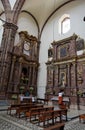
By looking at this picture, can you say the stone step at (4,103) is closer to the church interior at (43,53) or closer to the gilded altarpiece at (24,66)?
the church interior at (43,53)

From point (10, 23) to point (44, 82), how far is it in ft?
25.2

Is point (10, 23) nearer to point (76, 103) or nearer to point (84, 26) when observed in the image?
point (84, 26)

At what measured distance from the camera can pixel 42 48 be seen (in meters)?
16.8

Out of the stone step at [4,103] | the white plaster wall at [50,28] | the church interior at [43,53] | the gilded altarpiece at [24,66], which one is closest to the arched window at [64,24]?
the church interior at [43,53]

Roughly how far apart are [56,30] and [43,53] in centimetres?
340

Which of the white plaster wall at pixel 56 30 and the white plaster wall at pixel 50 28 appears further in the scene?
the white plaster wall at pixel 50 28

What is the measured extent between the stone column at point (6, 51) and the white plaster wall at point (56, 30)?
477cm

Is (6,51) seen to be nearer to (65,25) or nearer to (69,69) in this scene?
(69,69)

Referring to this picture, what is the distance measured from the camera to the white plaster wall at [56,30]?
45.9 ft

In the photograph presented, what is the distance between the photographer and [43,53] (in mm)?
16391

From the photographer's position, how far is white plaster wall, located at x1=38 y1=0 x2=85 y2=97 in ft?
45.9

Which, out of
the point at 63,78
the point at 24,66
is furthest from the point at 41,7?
the point at 63,78

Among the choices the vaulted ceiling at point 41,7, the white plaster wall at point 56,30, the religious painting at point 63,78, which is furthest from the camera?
the vaulted ceiling at point 41,7

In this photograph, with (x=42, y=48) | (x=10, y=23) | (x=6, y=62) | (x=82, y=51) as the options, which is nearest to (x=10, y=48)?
(x=6, y=62)
